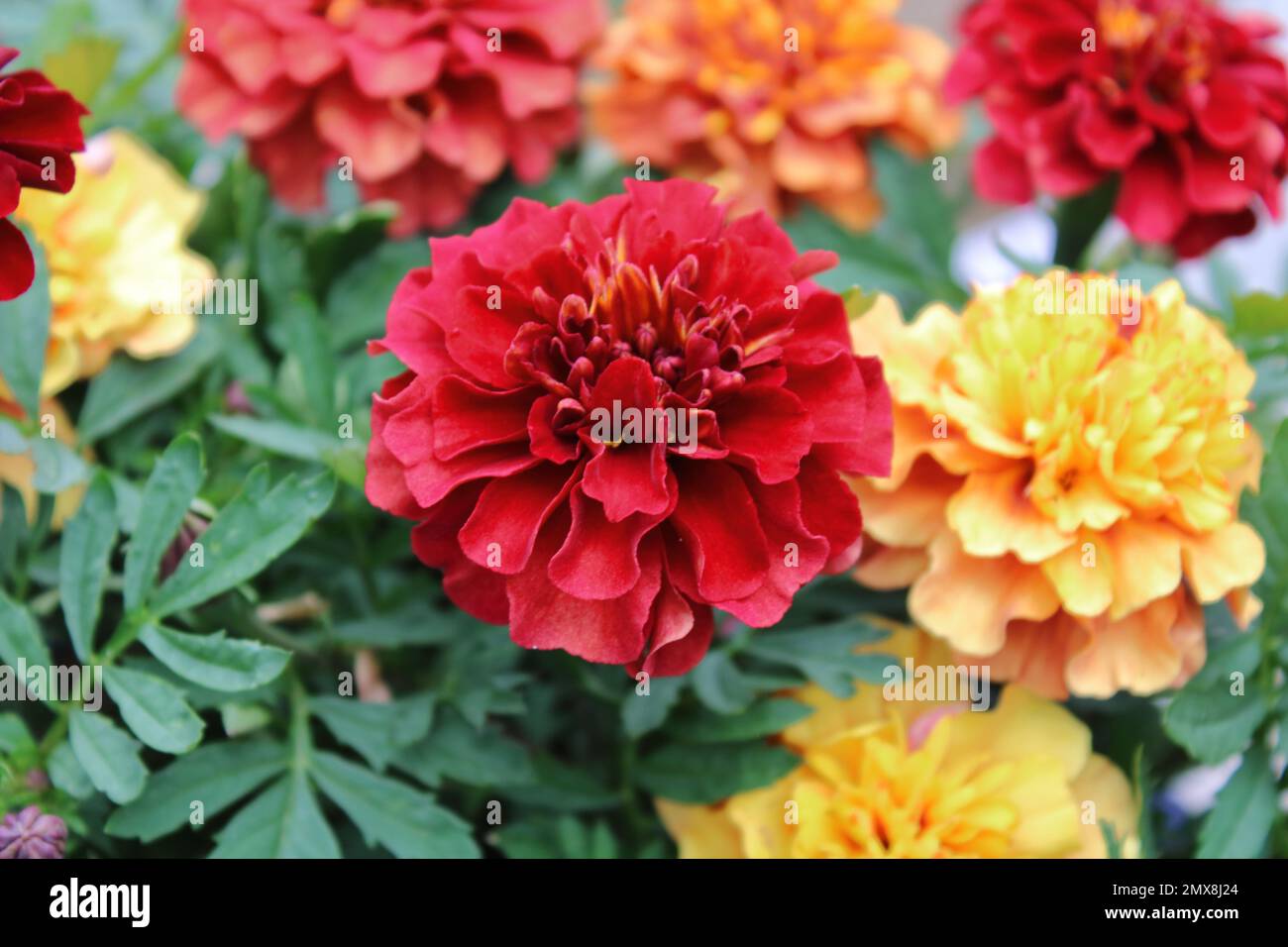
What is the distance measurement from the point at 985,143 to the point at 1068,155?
5 centimetres

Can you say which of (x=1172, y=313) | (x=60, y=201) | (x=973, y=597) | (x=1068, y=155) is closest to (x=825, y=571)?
(x=973, y=597)

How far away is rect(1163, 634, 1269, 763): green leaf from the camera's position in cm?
50

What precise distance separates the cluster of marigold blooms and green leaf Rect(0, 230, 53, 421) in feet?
0.11

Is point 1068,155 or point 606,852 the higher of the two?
point 1068,155

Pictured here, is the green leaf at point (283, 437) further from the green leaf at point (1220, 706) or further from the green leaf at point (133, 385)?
the green leaf at point (1220, 706)

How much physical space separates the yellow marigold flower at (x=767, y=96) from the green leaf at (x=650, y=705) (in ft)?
0.93

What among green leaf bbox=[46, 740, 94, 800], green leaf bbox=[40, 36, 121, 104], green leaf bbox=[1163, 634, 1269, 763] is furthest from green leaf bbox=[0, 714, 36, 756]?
green leaf bbox=[1163, 634, 1269, 763]

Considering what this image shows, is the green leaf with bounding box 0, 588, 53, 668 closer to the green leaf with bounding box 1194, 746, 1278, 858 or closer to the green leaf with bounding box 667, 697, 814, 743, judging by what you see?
the green leaf with bounding box 667, 697, 814, 743

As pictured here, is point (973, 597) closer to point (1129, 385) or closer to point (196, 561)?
point (1129, 385)

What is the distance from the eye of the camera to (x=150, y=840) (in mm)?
501

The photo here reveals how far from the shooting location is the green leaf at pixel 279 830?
497 millimetres

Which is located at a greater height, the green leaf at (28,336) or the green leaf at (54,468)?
the green leaf at (28,336)

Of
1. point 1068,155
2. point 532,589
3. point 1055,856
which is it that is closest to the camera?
point 532,589

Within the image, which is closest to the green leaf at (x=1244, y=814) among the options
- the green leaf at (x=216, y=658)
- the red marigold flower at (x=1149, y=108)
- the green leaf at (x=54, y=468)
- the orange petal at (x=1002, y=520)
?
the orange petal at (x=1002, y=520)
